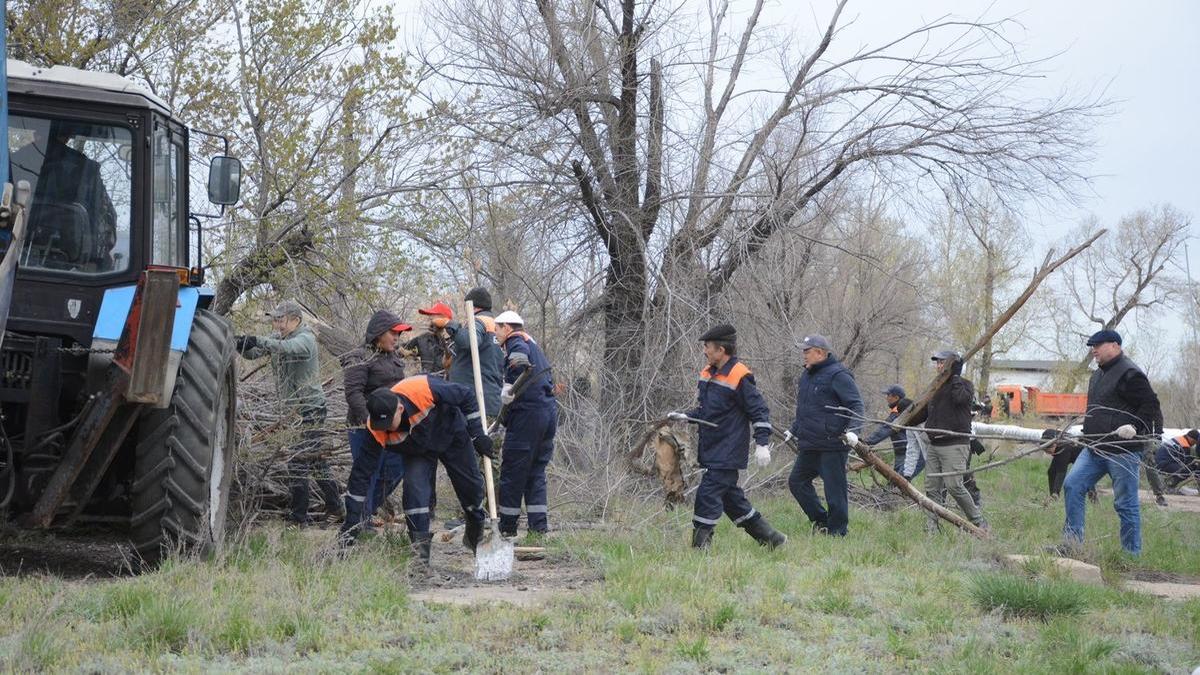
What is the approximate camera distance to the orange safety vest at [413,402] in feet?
25.5

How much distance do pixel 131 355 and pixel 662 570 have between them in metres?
3.06

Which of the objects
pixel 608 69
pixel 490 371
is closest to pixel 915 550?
pixel 490 371

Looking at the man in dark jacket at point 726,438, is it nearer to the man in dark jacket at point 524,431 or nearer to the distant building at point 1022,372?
the man in dark jacket at point 524,431

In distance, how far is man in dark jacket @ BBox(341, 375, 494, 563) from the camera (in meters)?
7.74

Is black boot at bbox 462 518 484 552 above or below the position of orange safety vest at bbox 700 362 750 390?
below

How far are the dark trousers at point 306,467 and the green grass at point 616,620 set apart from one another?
115 centimetres

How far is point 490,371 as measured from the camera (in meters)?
9.73

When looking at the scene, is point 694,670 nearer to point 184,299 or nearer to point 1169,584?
point 184,299

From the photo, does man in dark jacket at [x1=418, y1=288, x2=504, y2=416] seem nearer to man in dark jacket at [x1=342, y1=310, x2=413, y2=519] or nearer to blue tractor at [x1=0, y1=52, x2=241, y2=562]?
man in dark jacket at [x1=342, y1=310, x2=413, y2=519]

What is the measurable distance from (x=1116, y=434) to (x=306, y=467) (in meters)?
6.00

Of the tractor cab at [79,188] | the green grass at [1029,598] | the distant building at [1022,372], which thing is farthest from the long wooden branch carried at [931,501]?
the distant building at [1022,372]

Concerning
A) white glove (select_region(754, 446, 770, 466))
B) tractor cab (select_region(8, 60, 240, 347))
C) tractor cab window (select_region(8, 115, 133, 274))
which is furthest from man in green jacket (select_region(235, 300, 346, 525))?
white glove (select_region(754, 446, 770, 466))

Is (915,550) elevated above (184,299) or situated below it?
below

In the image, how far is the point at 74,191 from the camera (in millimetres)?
6875
